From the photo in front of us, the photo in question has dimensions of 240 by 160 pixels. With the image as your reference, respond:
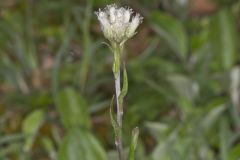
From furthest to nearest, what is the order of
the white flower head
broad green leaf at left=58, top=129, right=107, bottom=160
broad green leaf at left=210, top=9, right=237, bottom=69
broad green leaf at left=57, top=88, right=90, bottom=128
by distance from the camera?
broad green leaf at left=210, top=9, right=237, bottom=69
broad green leaf at left=57, top=88, right=90, bottom=128
broad green leaf at left=58, top=129, right=107, bottom=160
the white flower head

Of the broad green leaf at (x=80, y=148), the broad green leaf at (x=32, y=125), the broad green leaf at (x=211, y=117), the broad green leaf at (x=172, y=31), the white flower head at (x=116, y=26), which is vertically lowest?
the broad green leaf at (x=211, y=117)

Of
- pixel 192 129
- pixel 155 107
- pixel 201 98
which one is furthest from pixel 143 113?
pixel 192 129

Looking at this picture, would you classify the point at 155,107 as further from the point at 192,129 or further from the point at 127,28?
the point at 127,28

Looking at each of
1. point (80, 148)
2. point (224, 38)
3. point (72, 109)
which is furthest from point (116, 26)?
point (224, 38)

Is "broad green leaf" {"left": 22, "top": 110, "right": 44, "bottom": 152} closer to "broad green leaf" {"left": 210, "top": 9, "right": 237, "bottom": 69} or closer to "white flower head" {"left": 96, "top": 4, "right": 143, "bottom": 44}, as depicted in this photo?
"broad green leaf" {"left": 210, "top": 9, "right": 237, "bottom": 69}

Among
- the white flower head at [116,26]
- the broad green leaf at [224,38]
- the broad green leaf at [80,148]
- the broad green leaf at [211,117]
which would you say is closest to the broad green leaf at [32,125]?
the broad green leaf at [80,148]

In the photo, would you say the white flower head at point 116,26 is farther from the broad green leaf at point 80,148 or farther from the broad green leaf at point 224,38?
the broad green leaf at point 224,38

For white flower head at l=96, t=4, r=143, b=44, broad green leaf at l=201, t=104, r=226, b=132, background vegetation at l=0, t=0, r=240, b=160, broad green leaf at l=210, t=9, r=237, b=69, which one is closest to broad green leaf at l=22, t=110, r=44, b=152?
background vegetation at l=0, t=0, r=240, b=160

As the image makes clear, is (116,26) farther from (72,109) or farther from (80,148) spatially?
(72,109)

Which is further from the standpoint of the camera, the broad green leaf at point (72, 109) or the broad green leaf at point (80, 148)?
the broad green leaf at point (72, 109)
